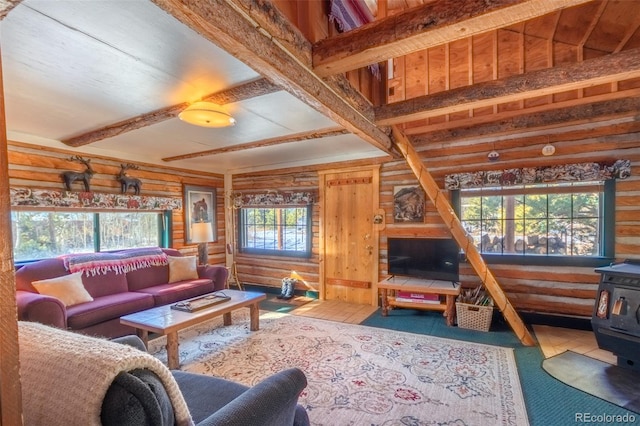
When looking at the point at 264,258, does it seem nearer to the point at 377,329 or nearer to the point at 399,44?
the point at 377,329

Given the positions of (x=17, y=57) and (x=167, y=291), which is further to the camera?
(x=167, y=291)

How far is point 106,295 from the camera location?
3.62 metres

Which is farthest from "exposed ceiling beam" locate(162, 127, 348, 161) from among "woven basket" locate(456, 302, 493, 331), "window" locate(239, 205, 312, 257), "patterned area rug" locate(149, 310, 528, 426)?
"woven basket" locate(456, 302, 493, 331)

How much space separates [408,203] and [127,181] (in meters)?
4.11

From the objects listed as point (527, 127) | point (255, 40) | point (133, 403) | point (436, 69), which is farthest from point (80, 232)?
point (527, 127)

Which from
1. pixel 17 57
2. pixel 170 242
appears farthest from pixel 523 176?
pixel 170 242

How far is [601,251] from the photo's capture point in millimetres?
3537

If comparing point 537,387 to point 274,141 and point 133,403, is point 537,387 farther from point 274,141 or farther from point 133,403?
point 274,141

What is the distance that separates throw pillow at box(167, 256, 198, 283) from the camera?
4.34m

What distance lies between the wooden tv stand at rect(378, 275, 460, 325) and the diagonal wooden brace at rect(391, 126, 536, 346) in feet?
1.53

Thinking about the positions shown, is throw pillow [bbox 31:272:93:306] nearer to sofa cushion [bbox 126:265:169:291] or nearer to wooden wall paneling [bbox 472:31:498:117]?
sofa cushion [bbox 126:265:169:291]

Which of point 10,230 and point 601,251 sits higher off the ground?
point 10,230

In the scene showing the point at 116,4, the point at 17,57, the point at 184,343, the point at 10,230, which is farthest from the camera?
the point at 184,343

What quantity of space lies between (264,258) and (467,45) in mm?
4575
